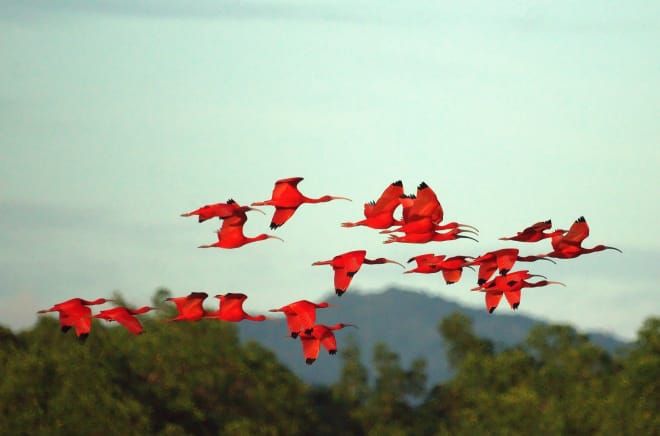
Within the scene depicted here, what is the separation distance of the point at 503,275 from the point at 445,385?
7758 cm

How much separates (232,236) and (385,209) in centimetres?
257

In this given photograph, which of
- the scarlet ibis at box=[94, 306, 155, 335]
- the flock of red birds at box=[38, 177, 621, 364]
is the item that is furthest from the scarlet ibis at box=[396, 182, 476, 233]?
the scarlet ibis at box=[94, 306, 155, 335]

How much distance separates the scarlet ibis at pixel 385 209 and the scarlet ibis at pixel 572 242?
297cm

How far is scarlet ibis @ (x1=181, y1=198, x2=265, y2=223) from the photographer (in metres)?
24.0

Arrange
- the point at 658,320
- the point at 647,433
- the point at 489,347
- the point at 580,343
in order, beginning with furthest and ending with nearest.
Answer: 1. the point at 489,347
2. the point at 580,343
3. the point at 658,320
4. the point at 647,433

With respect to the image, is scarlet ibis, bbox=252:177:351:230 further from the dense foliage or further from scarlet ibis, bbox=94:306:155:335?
the dense foliage

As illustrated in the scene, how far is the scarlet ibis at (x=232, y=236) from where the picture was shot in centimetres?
2447

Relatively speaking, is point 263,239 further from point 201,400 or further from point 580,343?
point 580,343

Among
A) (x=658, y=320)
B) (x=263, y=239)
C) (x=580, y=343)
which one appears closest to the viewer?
(x=263, y=239)

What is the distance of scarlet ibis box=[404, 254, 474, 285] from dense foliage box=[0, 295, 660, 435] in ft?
131

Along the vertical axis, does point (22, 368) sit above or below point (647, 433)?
above

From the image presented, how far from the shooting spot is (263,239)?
24453mm

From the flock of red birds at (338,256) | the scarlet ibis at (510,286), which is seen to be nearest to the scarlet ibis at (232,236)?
the flock of red birds at (338,256)

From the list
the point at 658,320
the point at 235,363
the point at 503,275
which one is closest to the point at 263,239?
the point at 503,275
